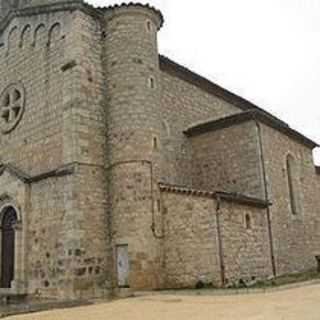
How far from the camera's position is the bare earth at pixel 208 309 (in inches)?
342

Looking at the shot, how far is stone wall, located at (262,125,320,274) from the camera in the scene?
1873 centimetres

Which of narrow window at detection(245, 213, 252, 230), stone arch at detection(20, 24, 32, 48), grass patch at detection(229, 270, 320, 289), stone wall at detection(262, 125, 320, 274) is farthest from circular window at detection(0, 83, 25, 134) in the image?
grass patch at detection(229, 270, 320, 289)

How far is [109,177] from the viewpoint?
15641 mm

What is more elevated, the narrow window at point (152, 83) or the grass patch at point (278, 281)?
the narrow window at point (152, 83)

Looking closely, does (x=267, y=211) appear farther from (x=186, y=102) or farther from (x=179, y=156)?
(x=186, y=102)

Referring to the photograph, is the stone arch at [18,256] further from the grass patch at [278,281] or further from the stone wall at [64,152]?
the grass patch at [278,281]

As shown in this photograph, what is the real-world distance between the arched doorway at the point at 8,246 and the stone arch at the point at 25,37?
6.06 m

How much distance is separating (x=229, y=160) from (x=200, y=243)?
16.7 feet

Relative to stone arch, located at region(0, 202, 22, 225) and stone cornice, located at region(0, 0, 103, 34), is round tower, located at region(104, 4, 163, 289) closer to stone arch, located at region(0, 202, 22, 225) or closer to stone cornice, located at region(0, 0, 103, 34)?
stone cornice, located at region(0, 0, 103, 34)

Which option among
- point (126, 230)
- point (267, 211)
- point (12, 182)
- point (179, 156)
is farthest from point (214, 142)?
point (12, 182)

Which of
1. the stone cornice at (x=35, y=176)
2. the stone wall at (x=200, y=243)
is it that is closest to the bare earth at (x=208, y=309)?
the stone wall at (x=200, y=243)

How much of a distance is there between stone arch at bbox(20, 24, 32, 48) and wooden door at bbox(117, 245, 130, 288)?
8.40m

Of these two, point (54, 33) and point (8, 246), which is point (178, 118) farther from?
point (8, 246)

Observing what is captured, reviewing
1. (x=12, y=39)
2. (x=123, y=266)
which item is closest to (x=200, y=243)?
(x=123, y=266)
